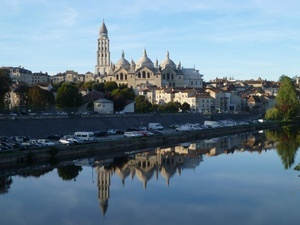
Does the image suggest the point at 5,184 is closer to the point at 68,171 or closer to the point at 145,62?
the point at 68,171

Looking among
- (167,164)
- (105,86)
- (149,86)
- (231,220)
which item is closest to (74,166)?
(167,164)

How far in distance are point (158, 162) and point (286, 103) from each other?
4268cm

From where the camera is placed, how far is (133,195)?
62.7 feet

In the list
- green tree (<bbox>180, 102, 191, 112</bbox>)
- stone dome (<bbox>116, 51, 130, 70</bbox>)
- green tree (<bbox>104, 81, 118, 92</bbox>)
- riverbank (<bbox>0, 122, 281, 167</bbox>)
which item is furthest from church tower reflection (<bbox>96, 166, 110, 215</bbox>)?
stone dome (<bbox>116, 51, 130, 70</bbox>)

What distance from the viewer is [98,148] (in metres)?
30.1

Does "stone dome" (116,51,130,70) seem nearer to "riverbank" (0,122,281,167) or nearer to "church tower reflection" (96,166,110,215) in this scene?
"riverbank" (0,122,281,167)

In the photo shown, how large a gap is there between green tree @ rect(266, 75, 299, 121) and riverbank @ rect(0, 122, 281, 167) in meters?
21.3

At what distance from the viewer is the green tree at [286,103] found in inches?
2589

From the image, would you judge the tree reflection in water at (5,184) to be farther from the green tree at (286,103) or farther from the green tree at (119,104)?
the green tree at (286,103)

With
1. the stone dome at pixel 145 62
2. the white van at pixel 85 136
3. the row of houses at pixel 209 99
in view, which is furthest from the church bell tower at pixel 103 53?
the white van at pixel 85 136

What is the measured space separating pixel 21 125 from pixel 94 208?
18.5 m

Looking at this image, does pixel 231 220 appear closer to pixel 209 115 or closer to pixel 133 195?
pixel 133 195

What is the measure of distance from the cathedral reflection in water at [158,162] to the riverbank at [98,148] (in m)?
1.32

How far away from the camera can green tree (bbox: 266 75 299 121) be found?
216 ft
